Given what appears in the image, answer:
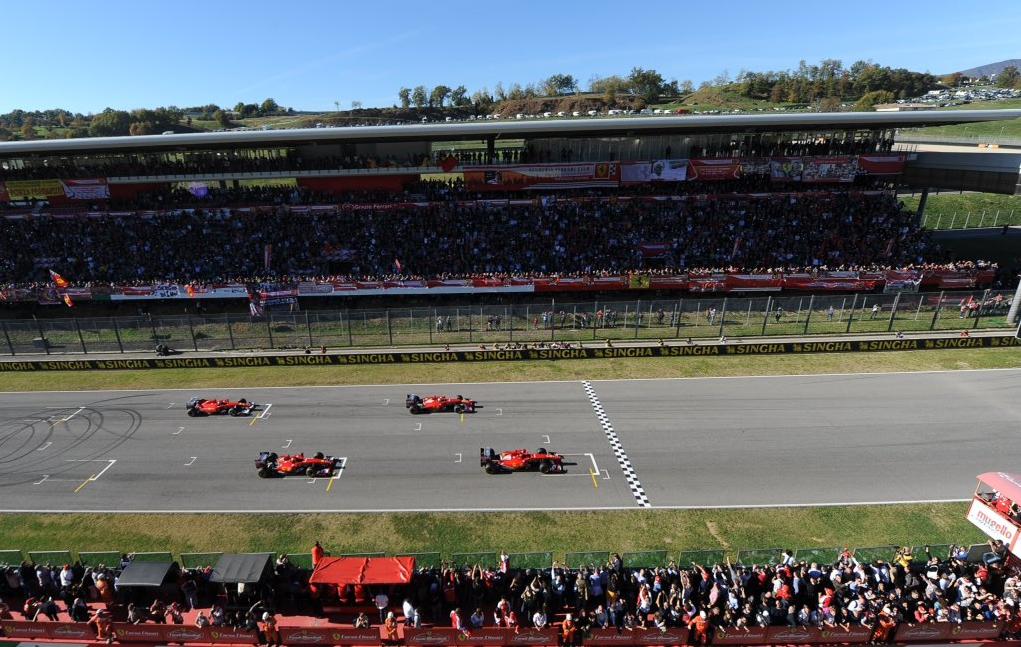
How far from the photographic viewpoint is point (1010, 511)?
14.1 meters

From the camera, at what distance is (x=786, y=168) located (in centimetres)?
4156

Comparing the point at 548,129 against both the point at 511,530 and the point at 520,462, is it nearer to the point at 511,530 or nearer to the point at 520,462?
the point at 520,462

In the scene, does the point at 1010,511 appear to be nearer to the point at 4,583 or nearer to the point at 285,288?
the point at 4,583

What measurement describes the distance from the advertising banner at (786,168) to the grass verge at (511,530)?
3093 centimetres

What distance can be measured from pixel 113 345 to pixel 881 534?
36.1 m

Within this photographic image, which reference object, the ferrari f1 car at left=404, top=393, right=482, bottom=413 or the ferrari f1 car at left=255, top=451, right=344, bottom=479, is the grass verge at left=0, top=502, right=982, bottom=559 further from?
the ferrari f1 car at left=404, top=393, right=482, bottom=413

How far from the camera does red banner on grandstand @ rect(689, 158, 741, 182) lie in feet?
136

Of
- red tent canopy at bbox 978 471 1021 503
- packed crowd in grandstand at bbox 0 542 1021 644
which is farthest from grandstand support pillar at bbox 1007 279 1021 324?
packed crowd in grandstand at bbox 0 542 1021 644

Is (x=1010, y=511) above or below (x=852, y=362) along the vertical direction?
above

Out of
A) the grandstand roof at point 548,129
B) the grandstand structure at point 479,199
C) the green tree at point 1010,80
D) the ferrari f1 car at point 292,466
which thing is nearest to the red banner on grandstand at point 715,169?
the grandstand structure at point 479,199

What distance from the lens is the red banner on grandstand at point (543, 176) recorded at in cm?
4153

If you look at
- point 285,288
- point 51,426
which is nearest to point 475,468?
point 51,426

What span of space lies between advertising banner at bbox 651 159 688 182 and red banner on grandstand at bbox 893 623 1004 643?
114 ft

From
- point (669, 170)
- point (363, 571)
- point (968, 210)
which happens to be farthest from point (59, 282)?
point (968, 210)
